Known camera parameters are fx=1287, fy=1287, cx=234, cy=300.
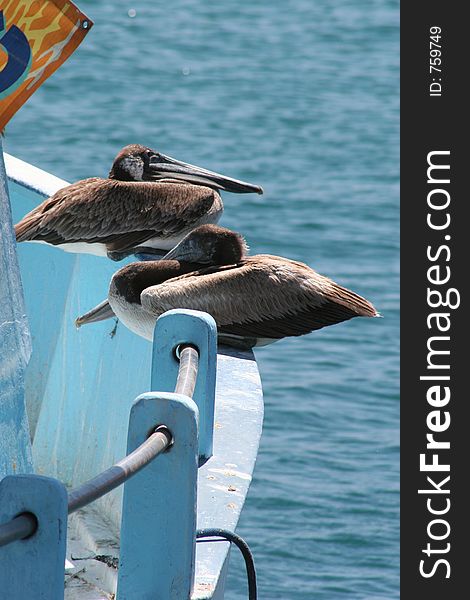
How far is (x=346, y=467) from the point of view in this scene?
6.41 m

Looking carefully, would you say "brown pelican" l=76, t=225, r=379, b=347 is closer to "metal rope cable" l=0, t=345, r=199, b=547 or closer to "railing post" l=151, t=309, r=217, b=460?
"railing post" l=151, t=309, r=217, b=460

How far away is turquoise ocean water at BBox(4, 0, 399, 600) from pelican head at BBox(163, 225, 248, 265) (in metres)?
1.78

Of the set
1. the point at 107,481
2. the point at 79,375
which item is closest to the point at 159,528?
the point at 107,481

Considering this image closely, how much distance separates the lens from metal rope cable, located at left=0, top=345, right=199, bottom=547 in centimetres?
162

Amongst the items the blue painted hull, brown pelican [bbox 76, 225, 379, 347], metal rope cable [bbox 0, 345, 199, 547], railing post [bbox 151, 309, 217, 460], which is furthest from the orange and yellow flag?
brown pelican [bbox 76, 225, 379, 347]

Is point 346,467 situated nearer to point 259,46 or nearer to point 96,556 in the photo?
point 96,556

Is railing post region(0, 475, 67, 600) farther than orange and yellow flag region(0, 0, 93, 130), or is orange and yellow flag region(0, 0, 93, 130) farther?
orange and yellow flag region(0, 0, 93, 130)

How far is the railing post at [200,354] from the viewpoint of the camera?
8.05ft

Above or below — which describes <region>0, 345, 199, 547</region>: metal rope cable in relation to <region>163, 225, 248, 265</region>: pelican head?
below

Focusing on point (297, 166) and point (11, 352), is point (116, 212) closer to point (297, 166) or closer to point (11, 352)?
point (11, 352)

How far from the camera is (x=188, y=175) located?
4.70 m

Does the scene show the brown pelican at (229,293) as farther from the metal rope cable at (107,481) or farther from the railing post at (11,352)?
the metal rope cable at (107,481)

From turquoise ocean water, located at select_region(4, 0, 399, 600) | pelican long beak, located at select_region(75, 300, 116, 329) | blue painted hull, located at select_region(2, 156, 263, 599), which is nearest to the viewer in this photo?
blue painted hull, located at select_region(2, 156, 263, 599)

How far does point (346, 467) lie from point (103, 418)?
2918mm
